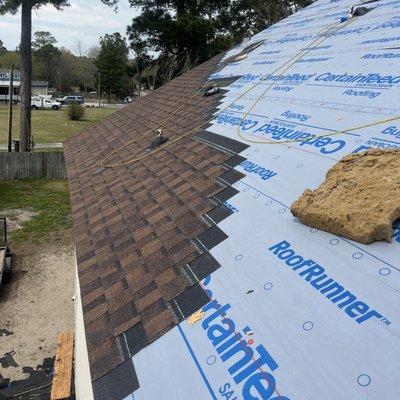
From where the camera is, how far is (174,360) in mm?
Answer: 2475

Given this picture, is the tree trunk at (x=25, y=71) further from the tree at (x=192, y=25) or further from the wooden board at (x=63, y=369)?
the wooden board at (x=63, y=369)

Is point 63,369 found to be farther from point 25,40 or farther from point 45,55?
point 45,55

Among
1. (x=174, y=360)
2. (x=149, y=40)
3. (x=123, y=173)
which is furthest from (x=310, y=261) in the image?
(x=149, y=40)

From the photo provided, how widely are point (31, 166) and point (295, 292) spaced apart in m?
18.9

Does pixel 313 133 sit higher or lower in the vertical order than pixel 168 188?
higher

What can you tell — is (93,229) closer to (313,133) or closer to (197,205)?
(197,205)

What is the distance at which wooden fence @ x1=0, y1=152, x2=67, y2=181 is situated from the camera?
1905 centimetres

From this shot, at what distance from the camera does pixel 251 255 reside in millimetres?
3037

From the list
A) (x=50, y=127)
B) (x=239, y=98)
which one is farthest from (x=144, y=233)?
(x=50, y=127)

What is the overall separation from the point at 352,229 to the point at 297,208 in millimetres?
549

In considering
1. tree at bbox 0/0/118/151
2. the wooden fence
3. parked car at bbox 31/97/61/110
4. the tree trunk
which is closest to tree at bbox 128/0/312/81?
tree at bbox 0/0/118/151

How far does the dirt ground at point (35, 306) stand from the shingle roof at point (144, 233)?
294cm

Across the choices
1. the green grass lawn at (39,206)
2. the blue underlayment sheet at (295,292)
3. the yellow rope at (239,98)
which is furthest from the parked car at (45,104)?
the blue underlayment sheet at (295,292)

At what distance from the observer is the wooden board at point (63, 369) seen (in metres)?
5.59
